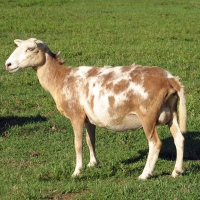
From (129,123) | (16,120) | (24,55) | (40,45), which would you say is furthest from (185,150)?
(16,120)

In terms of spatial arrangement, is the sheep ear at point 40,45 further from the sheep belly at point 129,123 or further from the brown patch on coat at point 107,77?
the sheep belly at point 129,123

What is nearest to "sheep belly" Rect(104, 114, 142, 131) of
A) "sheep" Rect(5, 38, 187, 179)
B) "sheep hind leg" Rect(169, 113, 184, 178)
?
"sheep" Rect(5, 38, 187, 179)

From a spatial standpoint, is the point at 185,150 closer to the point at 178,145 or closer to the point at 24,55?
the point at 178,145

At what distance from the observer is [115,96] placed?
7.71 m

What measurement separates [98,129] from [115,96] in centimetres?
293

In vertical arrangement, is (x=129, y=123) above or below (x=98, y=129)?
above

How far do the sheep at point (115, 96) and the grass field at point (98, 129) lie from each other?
480 mm

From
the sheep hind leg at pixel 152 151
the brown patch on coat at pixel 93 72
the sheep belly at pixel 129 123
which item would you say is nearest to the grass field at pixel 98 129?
the sheep hind leg at pixel 152 151

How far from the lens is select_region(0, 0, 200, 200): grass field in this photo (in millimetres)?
7132

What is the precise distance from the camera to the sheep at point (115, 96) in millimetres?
7551

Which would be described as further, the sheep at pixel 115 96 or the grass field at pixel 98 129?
the sheep at pixel 115 96

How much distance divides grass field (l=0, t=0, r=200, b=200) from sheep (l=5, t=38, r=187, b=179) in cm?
48

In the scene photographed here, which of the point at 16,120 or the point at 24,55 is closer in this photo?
the point at 24,55

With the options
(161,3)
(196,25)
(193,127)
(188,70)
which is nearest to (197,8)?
(161,3)
